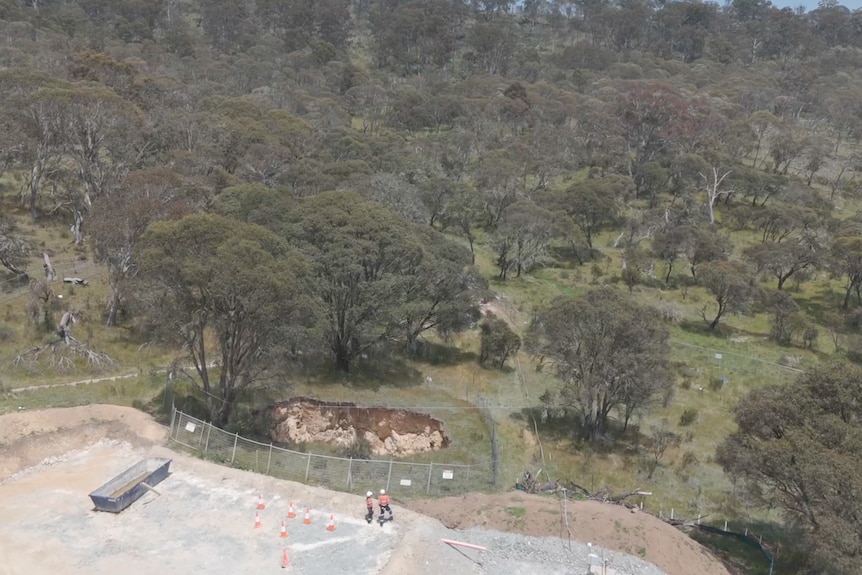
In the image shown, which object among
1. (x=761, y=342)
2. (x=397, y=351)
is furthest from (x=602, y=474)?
(x=761, y=342)

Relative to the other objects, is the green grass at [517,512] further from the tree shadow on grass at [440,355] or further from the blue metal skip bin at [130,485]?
the tree shadow on grass at [440,355]

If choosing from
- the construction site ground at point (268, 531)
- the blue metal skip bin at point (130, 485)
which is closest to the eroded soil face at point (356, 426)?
the construction site ground at point (268, 531)

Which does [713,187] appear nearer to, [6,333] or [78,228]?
[78,228]

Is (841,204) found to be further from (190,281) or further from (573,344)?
(190,281)

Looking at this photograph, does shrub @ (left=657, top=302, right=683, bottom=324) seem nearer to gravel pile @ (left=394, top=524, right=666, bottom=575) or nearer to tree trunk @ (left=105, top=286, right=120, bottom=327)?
gravel pile @ (left=394, top=524, right=666, bottom=575)

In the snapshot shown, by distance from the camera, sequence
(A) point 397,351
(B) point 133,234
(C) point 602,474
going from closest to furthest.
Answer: (C) point 602,474, (B) point 133,234, (A) point 397,351

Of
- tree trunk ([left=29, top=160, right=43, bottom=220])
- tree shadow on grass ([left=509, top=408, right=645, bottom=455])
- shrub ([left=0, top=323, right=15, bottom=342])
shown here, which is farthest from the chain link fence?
tree trunk ([left=29, top=160, right=43, bottom=220])
